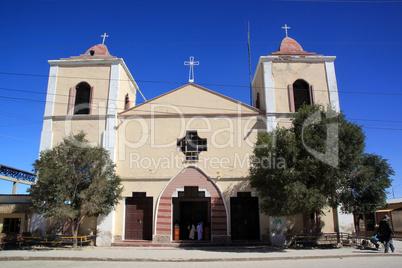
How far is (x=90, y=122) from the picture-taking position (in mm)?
18953

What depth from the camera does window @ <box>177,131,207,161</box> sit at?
18.3 metres

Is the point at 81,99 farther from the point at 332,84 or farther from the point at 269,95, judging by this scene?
the point at 332,84

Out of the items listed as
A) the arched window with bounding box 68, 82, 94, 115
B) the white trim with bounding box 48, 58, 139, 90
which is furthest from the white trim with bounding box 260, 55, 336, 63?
the arched window with bounding box 68, 82, 94, 115

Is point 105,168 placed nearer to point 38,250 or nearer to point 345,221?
point 38,250

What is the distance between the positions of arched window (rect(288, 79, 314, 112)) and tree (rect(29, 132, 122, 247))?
11464mm

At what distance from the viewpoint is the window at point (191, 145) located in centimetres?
1827

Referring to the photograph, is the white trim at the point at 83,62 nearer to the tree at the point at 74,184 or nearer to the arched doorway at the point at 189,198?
the tree at the point at 74,184

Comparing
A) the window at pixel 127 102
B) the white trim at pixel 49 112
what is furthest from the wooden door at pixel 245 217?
the white trim at pixel 49 112

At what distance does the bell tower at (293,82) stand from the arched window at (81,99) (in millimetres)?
11063

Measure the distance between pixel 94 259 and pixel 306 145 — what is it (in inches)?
407

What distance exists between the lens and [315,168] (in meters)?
13.8

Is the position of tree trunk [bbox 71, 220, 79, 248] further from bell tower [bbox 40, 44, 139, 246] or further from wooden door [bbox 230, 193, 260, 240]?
wooden door [bbox 230, 193, 260, 240]

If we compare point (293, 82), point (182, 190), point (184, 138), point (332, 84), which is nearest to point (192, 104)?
point (184, 138)

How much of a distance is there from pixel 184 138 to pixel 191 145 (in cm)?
61
